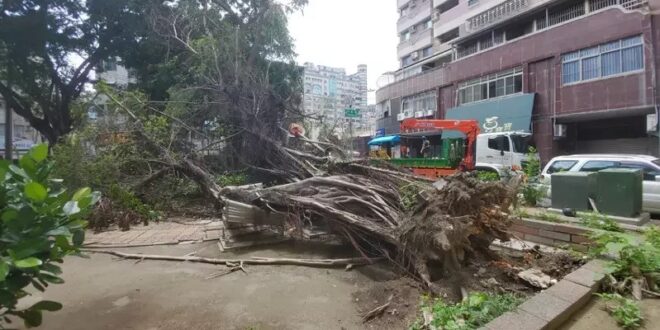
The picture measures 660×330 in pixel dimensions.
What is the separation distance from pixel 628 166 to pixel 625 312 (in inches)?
270

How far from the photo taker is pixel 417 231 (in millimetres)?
4453

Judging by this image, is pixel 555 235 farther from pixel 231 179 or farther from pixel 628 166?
pixel 231 179

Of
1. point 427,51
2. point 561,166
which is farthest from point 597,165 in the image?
point 427,51

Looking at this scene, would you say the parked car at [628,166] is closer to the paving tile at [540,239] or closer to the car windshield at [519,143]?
the paving tile at [540,239]

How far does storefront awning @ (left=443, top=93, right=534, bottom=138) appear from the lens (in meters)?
19.1

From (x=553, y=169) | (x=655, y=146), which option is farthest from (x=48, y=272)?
(x=655, y=146)

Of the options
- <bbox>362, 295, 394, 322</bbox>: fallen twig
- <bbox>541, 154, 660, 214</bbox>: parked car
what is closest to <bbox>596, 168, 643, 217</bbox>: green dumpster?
<bbox>541, 154, 660, 214</bbox>: parked car

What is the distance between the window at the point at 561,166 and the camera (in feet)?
29.5

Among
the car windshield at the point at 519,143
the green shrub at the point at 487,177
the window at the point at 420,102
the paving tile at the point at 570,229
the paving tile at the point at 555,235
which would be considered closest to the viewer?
the paving tile at the point at 570,229

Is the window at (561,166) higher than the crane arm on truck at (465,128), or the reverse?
the crane arm on truck at (465,128)

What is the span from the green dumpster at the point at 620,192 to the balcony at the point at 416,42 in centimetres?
2931

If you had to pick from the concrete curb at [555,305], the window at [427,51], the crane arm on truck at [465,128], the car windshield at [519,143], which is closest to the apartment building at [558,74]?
the window at [427,51]

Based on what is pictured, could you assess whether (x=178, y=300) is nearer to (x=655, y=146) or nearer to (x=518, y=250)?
(x=518, y=250)

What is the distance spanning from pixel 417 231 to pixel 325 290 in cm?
138
